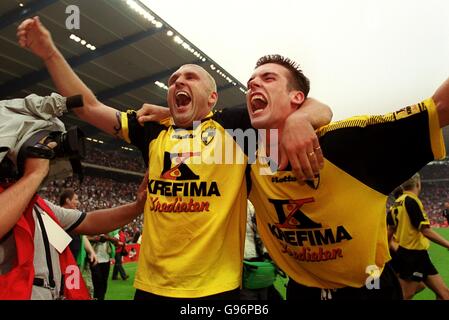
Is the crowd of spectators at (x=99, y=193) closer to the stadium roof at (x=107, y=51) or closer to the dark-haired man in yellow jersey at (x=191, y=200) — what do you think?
the stadium roof at (x=107, y=51)

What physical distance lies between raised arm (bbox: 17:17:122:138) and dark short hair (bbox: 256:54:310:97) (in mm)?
1037

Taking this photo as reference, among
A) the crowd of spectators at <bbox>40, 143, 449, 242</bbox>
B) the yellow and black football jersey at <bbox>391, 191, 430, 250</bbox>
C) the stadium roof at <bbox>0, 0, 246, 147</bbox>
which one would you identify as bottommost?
the yellow and black football jersey at <bbox>391, 191, 430, 250</bbox>

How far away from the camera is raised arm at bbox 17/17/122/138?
7.60ft

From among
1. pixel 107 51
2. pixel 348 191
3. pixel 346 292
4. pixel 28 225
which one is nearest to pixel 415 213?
pixel 346 292

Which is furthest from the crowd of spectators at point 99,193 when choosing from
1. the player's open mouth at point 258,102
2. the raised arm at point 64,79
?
the player's open mouth at point 258,102

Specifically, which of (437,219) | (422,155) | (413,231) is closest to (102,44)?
(413,231)

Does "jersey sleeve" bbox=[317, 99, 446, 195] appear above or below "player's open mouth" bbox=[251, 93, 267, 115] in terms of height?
below

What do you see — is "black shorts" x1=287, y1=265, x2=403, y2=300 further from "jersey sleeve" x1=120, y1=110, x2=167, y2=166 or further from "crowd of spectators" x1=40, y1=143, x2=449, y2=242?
"crowd of spectators" x1=40, y1=143, x2=449, y2=242

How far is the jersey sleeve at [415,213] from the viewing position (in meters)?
5.41

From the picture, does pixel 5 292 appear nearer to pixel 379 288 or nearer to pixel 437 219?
pixel 379 288

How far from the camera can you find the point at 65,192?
5.86m

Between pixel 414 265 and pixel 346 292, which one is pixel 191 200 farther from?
pixel 414 265

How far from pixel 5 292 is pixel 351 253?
1.55 metres

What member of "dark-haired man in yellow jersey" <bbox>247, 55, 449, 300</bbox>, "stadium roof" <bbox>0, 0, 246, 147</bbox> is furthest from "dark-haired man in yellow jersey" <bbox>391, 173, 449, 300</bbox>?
"stadium roof" <bbox>0, 0, 246, 147</bbox>
